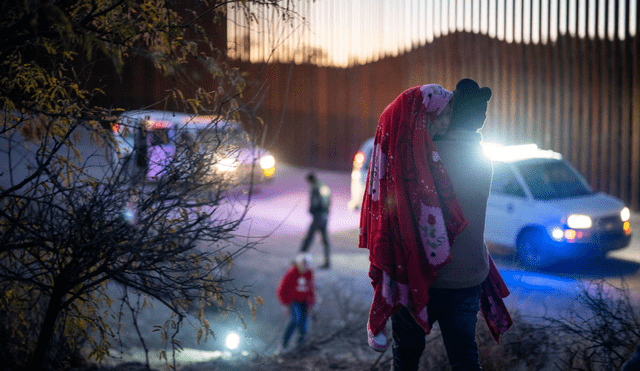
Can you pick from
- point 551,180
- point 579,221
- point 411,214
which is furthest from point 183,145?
point 551,180

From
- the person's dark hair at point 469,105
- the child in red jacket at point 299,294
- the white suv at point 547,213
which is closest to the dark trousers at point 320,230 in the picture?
the child in red jacket at point 299,294

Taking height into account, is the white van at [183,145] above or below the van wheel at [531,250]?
above

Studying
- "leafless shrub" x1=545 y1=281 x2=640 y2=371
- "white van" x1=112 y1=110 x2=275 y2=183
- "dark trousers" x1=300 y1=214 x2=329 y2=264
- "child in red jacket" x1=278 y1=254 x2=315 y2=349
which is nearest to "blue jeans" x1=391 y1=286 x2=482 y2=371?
"white van" x1=112 y1=110 x2=275 y2=183

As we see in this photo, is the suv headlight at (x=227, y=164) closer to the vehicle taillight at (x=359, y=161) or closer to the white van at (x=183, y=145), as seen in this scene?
the white van at (x=183, y=145)

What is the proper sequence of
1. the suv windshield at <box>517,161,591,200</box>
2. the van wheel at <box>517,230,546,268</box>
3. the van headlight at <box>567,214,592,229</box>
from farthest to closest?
the suv windshield at <box>517,161,591,200</box>, the van wheel at <box>517,230,546,268</box>, the van headlight at <box>567,214,592,229</box>

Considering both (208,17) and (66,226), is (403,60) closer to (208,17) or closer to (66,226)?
(208,17)

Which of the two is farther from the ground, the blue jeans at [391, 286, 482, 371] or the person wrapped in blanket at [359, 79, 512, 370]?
the person wrapped in blanket at [359, 79, 512, 370]

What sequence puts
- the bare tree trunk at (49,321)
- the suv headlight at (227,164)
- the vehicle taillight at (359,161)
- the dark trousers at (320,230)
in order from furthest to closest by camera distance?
the vehicle taillight at (359,161) < the dark trousers at (320,230) < the suv headlight at (227,164) < the bare tree trunk at (49,321)

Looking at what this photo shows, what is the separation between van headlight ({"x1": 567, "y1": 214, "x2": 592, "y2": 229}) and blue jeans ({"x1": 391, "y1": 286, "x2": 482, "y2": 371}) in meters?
5.41

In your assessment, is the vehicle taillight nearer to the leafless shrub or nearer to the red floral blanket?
the leafless shrub

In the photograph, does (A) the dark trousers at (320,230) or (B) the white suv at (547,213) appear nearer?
(B) the white suv at (547,213)

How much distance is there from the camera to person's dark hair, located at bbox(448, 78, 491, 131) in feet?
7.68

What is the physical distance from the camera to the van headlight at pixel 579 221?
707 centimetres

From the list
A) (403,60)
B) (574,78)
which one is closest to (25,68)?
(574,78)
